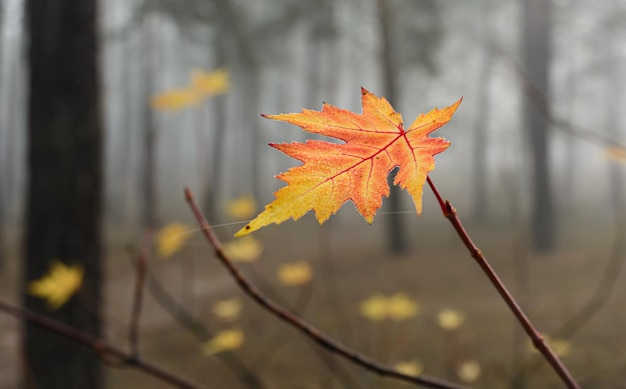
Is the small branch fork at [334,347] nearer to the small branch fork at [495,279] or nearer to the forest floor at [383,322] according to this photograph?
the small branch fork at [495,279]

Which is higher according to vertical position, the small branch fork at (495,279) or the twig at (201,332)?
the small branch fork at (495,279)

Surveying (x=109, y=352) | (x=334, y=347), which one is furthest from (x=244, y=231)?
(x=109, y=352)

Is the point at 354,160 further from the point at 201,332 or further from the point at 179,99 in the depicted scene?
the point at 201,332

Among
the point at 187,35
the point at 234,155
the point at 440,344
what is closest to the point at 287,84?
the point at 234,155

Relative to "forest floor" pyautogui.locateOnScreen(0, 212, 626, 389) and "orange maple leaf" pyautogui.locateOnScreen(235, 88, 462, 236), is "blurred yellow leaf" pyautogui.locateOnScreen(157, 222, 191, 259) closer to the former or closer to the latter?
"forest floor" pyautogui.locateOnScreen(0, 212, 626, 389)

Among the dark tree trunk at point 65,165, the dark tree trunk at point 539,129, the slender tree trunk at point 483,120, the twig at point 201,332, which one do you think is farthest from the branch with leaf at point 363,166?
the slender tree trunk at point 483,120

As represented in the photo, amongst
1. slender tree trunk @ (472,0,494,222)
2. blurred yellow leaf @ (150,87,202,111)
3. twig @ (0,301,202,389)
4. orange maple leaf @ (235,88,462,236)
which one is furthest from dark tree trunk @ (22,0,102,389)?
slender tree trunk @ (472,0,494,222)
